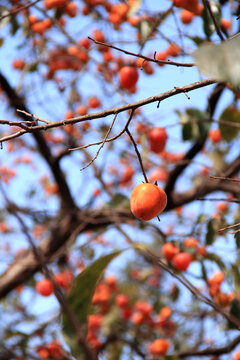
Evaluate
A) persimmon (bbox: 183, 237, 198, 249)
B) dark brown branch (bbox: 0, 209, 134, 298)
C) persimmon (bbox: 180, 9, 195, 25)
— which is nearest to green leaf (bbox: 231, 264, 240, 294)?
persimmon (bbox: 183, 237, 198, 249)

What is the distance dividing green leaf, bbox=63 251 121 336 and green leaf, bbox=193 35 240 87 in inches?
40.4

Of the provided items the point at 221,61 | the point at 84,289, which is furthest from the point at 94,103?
the point at 221,61

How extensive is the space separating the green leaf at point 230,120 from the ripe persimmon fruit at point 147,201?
1.24 metres

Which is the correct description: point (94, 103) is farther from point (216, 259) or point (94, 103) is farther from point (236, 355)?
point (236, 355)

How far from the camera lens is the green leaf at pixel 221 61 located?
21.9 inches

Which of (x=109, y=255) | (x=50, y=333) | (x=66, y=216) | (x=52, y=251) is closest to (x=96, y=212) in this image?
(x=66, y=216)

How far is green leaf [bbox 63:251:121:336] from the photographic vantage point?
4.50 feet

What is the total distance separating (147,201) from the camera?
992mm

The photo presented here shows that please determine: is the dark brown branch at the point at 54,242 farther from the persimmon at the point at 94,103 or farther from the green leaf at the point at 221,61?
the green leaf at the point at 221,61

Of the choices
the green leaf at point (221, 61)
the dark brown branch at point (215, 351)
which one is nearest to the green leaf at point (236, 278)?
the dark brown branch at point (215, 351)

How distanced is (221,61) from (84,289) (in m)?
1.07

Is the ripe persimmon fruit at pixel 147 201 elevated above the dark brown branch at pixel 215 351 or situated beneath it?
elevated above

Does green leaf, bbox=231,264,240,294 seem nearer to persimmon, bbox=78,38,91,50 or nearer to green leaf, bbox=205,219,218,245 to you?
green leaf, bbox=205,219,218,245

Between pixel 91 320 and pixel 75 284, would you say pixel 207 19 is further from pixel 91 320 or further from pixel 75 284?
pixel 91 320
